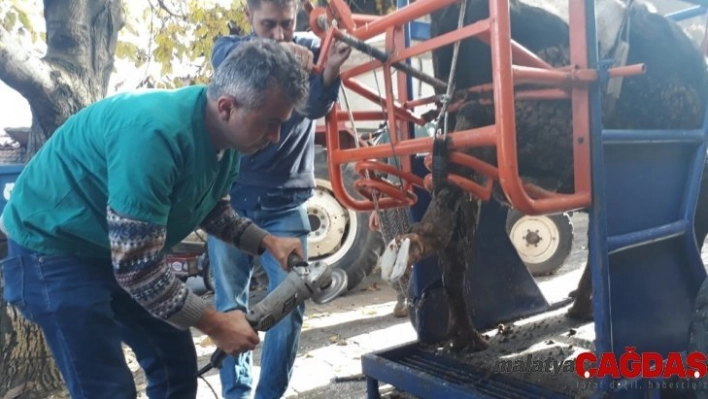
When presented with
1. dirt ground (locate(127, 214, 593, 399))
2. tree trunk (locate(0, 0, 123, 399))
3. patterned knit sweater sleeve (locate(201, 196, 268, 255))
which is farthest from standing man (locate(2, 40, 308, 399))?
tree trunk (locate(0, 0, 123, 399))

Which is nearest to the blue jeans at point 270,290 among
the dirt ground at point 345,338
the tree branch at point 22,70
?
the dirt ground at point 345,338

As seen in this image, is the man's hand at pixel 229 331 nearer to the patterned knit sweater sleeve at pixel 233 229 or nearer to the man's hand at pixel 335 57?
the patterned knit sweater sleeve at pixel 233 229

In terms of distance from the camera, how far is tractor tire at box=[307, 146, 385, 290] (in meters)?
5.74

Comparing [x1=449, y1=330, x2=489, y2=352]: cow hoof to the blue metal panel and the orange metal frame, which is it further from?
the orange metal frame

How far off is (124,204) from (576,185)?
5.20ft

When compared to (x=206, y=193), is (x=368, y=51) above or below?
above

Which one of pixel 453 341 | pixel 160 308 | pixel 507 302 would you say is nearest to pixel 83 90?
pixel 160 308

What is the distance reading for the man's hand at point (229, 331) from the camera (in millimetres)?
1878

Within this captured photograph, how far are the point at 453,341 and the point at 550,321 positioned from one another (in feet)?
2.57

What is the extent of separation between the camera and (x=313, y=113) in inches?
112

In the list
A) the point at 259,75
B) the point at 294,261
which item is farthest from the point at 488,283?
the point at 259,75

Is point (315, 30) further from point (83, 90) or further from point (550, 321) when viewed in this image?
point (550, 321)

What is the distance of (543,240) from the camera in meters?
6.00

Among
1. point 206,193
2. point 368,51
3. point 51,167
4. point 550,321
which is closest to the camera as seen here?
point 51,167
